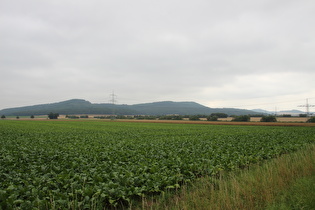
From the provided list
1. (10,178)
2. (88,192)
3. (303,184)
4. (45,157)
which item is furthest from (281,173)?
(45,157)

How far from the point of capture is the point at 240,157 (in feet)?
41.1

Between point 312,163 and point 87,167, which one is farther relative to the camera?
point 87,167

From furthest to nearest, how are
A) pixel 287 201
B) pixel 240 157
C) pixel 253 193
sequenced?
pixel 240 157, pixel 253 193, pixel 287 201

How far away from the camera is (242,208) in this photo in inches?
224

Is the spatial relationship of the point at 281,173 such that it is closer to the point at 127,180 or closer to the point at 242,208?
the point at 242,208

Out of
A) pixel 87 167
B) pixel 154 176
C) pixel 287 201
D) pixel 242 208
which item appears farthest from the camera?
pixel 87 167

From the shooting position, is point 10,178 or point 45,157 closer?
point 10,178

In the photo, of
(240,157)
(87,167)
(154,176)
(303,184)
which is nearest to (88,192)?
(154,176)

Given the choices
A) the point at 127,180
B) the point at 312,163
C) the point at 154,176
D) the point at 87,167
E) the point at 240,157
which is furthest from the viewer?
the point at 240,157

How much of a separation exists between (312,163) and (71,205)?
10790 mm

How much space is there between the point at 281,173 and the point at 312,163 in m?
2.49

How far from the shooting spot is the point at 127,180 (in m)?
7.58

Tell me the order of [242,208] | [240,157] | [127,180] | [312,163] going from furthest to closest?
[240,157] < [312,163] < [127,180] < [242,208]

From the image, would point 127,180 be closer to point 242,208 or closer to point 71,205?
point 71,205
